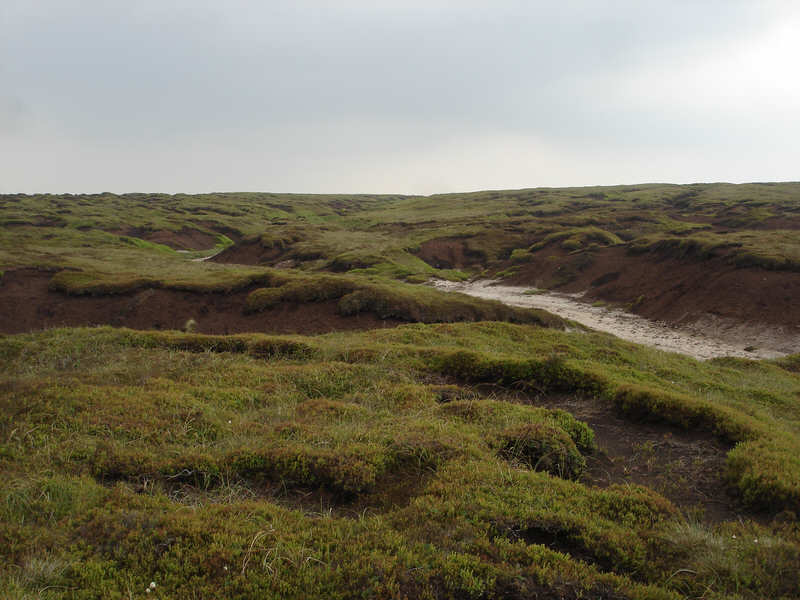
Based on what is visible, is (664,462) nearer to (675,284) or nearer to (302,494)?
(302,494)

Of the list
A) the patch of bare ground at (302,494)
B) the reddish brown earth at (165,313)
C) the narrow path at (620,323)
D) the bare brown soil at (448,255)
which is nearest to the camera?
the patch of bare ground at (302,494)

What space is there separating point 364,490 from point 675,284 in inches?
1318

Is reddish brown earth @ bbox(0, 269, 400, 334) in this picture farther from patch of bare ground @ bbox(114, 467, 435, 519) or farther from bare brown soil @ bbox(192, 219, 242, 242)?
bare brown soil @ bbox(192, 219, 242, 242)

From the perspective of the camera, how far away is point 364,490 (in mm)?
6973

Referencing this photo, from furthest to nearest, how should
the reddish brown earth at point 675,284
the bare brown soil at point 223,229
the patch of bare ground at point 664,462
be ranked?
the bare brown soil at point 223,229
the reddish brown earth at point 675,284
the patch of bare ground at point 664,462

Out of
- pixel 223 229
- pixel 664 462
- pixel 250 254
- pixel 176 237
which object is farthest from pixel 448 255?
pixel 223 229

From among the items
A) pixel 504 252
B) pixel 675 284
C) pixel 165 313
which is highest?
pixel 504 252

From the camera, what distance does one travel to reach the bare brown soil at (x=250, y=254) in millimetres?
54219

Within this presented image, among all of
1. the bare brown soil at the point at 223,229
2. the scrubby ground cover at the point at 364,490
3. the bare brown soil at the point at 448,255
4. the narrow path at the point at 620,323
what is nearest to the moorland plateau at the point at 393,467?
the scrubby ground cover at the point at 364,490

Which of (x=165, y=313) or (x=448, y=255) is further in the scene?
(x=448, y=255)

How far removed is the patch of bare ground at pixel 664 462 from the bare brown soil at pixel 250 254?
154 ft

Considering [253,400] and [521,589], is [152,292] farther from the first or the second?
[521,589]

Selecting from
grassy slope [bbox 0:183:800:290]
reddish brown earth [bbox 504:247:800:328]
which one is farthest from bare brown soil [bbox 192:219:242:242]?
reddish brown earth [bbox 504:247:800:328]

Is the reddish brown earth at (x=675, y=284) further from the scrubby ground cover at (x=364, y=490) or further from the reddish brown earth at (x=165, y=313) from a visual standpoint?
the reddish brown earth at (x=165, y=313)
